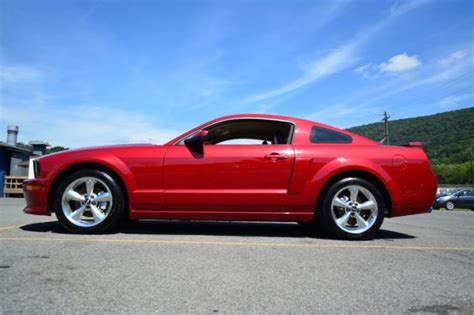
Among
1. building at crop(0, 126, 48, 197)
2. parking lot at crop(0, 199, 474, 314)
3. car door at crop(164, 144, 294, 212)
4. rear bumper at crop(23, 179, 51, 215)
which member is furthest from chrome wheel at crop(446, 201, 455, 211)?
building at crop(0, 126, 48, 197)

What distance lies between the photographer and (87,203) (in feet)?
13.8

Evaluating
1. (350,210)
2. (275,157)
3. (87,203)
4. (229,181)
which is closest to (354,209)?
(350,210)

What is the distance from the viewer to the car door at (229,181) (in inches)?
164

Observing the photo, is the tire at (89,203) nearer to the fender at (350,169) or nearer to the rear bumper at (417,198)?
the fender at (350,169)

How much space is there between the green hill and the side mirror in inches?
2691

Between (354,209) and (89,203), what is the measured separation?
293 centimetres

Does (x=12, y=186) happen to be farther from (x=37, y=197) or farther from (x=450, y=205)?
(x=450, y=205)

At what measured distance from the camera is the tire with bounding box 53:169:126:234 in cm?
413

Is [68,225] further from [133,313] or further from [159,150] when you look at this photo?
[133,313]

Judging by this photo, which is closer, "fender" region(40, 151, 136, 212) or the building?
"fender" region(40, 151, 136, 212)

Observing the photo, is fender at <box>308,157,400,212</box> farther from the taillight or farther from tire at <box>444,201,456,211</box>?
tire at <box>444,201,456,211</box>

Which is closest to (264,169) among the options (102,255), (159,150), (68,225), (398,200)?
(159,150)

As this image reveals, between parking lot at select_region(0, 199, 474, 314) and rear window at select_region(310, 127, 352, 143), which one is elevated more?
rear window at select_region(310, 127, 352, 143)

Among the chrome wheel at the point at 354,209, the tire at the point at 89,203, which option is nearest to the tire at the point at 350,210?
the chrome wheel at the point at 354,209
